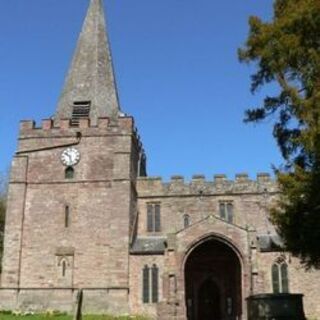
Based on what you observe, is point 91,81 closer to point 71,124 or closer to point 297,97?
point 71,124

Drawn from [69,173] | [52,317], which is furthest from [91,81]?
[52,317]

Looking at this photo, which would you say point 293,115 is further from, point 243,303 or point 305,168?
point 243,303

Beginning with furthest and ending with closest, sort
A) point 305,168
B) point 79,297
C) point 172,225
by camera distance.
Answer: point 172,225 < point 305,168 < point 79,297

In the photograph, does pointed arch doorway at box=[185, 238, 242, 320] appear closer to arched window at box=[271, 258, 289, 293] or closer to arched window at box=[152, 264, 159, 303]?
A: arched window at box=[152, 264, 159, 303]

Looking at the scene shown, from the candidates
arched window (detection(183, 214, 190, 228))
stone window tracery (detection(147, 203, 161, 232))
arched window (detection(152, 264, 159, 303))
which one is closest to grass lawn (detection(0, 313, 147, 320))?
arched window (detection(152, 264, 159, 303))

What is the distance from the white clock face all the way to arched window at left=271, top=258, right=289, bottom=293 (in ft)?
41.5

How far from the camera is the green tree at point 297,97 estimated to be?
16266 mm

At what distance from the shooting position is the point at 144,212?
36.3 m

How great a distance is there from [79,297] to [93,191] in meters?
18.7

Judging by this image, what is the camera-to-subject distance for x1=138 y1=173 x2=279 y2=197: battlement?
35969 millimetres

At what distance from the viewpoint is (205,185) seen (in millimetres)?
36438

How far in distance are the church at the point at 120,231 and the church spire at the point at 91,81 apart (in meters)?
0.09

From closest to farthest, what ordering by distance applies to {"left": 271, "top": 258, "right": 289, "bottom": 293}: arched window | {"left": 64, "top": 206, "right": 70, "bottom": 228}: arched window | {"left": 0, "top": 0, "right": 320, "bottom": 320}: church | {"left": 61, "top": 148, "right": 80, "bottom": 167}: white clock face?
{"left": 0, "top": 0, "right": 320, "bottom": 320}: church → {"left": 271, "top": 258, "right": 289, "bottom": 293}: arched window → {"left": 64, "top": 206, "right": 70, "bottom": 228}: arched window → {"left": 61, "top": 148, "right": 80, "bottom": 167}: white clock face

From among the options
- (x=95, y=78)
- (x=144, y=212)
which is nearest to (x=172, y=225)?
(x=144, y=212)
